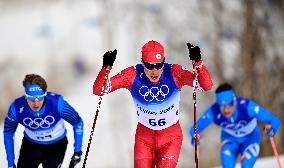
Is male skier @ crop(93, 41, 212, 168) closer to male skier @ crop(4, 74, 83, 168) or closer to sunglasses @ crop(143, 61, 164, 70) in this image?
sunglasses @ crop(143, 61, 164, 70)

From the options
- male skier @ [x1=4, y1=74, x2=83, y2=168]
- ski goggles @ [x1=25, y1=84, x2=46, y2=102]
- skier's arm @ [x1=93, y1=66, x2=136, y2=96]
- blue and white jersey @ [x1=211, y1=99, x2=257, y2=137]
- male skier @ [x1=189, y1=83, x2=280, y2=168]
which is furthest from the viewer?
blue and white jersey @ [x1=211, y1=99, x2=257, y2=137]

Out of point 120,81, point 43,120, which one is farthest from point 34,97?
point 120,81

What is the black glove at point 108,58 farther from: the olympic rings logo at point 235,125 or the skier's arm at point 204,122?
the olympic rings logo at point 235,125

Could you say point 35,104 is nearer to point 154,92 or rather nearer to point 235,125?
point 154,92

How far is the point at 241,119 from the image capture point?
604 cm

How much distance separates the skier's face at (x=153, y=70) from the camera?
14.4 feet

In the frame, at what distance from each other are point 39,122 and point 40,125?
0.11 ft

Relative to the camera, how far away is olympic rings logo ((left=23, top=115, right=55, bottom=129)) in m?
5.05

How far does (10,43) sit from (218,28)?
5.91 meters

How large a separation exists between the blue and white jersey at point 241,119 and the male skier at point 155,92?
52.6 inches

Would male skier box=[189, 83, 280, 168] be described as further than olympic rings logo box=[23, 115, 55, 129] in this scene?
Yes

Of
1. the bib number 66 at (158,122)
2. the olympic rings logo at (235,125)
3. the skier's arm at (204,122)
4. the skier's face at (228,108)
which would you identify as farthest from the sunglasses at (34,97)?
the olympic rings logo at (235,125)

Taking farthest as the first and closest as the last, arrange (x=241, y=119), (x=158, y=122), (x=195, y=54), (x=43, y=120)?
(x=241, y=119) < (x=43, y=120) < (x=158, y=122) < (x=195, y=54)

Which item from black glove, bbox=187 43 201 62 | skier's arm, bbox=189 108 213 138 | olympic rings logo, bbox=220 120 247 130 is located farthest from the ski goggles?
olympic rings logo, bbox=220 120 247 130
